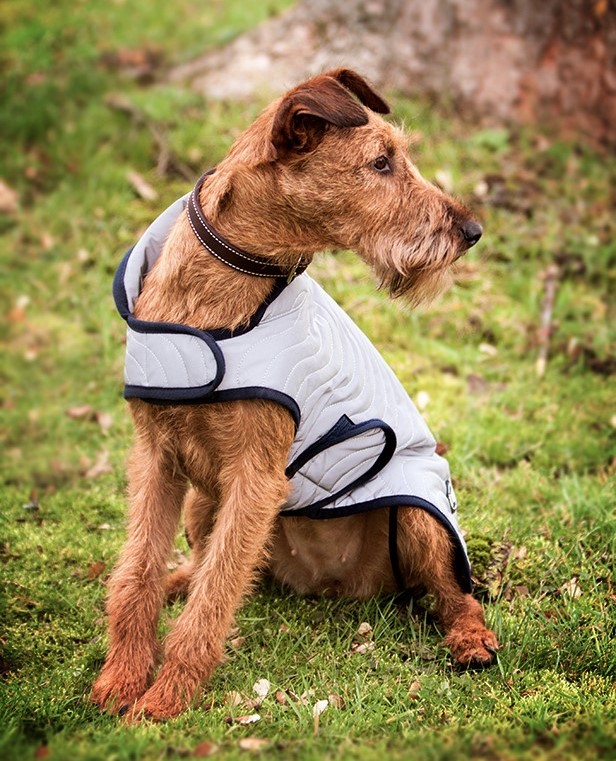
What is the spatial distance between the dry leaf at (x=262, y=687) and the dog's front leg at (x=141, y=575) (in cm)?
38

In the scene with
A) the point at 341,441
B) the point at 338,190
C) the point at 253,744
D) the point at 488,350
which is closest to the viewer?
the point at 253,744

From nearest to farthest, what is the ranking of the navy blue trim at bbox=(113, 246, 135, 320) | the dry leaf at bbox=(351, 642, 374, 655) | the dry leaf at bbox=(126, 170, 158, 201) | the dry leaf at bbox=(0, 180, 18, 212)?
the navy blue trim at bbox=(113, 246, 135, 320) < the dry leaf at bbox=(351, 642, 374, 655) < the dry leaf at bbox=(126, 170, 158, 201) < the dry leaf at bbox=(0, 180, 18, 212)

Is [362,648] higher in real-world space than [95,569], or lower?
higher

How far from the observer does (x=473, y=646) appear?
10.8 feet

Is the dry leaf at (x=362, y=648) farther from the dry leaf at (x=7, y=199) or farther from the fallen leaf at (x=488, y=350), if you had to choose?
the dry leaf at (x=7, y=199)

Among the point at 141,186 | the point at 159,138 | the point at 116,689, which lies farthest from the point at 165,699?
the point at 159,138

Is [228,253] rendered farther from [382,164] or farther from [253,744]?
[253,744]

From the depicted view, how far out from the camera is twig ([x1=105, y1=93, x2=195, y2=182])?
665cm

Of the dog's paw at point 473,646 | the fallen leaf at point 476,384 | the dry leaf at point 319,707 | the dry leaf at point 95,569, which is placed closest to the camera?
the dry leaf at point 319,707

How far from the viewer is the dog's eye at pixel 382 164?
3029 mm

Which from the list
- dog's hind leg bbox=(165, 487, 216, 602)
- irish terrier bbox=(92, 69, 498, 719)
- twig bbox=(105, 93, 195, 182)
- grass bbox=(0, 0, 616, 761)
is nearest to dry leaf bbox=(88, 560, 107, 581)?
grass bbox=(0, 0, 616, 761)

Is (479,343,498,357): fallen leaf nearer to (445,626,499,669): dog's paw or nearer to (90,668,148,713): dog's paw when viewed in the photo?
(445,626,499,669): dog's paw

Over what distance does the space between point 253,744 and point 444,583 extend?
1.21 metres

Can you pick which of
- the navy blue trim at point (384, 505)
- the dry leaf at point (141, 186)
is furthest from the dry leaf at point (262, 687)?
the dry leaf at point (141, 186)
